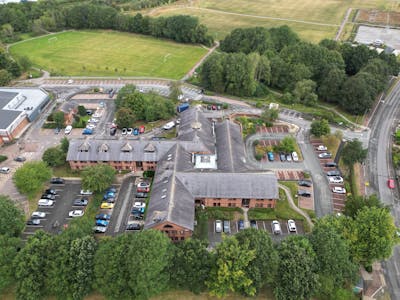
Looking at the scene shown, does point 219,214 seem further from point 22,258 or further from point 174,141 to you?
point 22,258

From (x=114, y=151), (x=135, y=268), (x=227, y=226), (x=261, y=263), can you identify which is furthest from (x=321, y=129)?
(x=135, y=268)

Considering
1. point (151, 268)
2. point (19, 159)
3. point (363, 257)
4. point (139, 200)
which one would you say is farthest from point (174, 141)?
point (363, 257)

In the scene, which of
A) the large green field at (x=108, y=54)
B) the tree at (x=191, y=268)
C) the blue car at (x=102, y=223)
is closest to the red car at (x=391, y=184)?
the tree at (x=191, y=268)

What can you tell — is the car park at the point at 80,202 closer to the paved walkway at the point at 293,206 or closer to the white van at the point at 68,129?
the white van at the point at 68,129

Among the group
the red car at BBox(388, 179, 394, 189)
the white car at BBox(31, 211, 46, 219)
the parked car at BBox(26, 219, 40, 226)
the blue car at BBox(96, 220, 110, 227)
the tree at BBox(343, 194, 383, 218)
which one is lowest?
the red car at BBox(388, 179, 394, 189)

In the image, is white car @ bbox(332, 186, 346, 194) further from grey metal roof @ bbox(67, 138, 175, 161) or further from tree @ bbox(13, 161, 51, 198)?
tree @ bbox(13, 161, 51, 198)

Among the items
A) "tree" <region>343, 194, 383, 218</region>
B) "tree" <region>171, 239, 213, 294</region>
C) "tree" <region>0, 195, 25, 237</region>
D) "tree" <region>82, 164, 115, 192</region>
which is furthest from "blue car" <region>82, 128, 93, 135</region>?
"tree" <region>343, 194, 383, 218</region>
